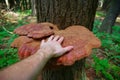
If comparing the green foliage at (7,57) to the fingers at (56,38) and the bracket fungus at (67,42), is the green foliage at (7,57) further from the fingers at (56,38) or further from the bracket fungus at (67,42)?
the fingers at (56,38)

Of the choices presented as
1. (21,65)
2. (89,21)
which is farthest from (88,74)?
(21,65)

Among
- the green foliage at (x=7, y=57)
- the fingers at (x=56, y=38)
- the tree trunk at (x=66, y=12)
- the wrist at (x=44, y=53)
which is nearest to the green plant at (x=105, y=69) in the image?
the tree trunk at (x=66, y=12)

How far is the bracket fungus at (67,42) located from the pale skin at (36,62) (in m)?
0.06

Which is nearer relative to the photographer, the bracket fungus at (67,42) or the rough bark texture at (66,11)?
the bracket fungus at (67,42)

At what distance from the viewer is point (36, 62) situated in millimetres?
1648

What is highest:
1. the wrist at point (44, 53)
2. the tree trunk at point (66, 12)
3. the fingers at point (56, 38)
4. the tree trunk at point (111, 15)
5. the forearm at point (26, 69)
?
the tree trunk at point (66, 12)

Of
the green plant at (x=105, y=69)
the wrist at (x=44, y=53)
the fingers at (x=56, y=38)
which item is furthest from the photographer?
the green plant at (x=105, y=69)

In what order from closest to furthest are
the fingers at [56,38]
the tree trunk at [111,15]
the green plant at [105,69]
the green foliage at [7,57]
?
1. the fingers at [56,38]
2. the green plant at [105,69]
3. the green foliage at [7,57]
4. the tree trunk at [111,15]

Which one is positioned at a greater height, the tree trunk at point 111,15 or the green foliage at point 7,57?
the tree trunk at point 111,15

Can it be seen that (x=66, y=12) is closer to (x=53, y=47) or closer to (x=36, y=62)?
(x=53, y=47)

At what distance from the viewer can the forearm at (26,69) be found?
1.44 meters

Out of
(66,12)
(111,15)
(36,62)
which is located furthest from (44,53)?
(111,15)

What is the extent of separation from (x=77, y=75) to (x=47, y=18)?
3.30ft

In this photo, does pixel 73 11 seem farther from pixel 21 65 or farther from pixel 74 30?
pixel 21 65
